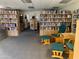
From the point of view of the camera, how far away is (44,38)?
271 inches

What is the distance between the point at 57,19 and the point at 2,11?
411cm

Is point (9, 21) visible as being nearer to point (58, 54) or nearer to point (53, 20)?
point (53, 20)

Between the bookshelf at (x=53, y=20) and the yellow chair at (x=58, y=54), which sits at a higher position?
the bookshelf at (x=53, y=20)

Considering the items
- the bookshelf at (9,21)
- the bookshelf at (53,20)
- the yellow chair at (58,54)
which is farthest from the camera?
the bookshelf at (9,21)

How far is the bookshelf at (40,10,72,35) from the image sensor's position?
348 inches

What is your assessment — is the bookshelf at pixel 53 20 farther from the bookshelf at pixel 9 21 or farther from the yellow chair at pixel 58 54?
the yellow chair at pixel 58 54

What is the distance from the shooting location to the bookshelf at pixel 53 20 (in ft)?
29.0

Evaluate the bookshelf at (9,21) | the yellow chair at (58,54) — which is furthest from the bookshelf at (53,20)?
the yellow chair at (58,54)

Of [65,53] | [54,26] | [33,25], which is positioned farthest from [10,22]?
[65,53]

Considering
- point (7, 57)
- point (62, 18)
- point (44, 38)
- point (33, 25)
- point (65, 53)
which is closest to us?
point (7, 57)

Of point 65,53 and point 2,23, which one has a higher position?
point 2,23

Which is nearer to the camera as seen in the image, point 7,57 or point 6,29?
point 7,57

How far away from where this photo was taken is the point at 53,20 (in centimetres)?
898

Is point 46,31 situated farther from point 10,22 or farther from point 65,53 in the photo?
point 65,53
